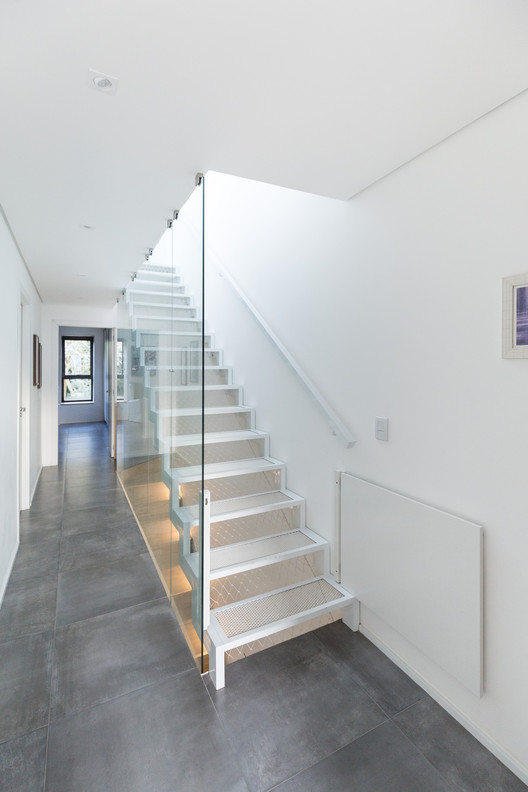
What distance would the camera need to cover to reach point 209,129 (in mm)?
1583

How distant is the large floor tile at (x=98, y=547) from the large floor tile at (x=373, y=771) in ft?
6.56

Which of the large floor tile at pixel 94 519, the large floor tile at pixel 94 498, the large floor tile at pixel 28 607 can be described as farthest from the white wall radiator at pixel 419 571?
the large floor tile at pixel 94 498

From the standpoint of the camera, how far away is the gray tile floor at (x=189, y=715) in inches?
54.4

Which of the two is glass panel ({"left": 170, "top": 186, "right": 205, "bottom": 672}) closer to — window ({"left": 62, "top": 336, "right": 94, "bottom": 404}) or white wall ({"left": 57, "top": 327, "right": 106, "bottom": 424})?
white wall ({"left": 57, "top": 327, "right": 106, "bottom": 424})

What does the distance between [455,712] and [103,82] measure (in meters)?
2.72

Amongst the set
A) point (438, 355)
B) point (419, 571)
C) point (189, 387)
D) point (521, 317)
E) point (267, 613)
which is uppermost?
point (521, 317)

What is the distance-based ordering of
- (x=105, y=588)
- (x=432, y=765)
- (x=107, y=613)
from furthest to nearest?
(x=105, y=588), (x=107, y=613), (x=432, y=765)

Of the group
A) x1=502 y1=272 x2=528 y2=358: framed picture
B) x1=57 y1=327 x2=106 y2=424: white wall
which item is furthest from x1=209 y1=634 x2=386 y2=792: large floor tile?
x1=57 y1=327 x2=106 y2=424: white wall

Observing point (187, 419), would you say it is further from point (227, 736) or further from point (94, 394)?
point (94, 394)

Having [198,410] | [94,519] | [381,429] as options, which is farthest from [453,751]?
[94,519]

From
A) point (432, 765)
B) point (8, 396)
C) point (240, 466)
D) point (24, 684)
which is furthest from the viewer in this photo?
point (240, 466)

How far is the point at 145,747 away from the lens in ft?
4.86

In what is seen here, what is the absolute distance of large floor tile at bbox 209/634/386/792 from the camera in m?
1.45

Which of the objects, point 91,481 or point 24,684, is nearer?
point 24,684
